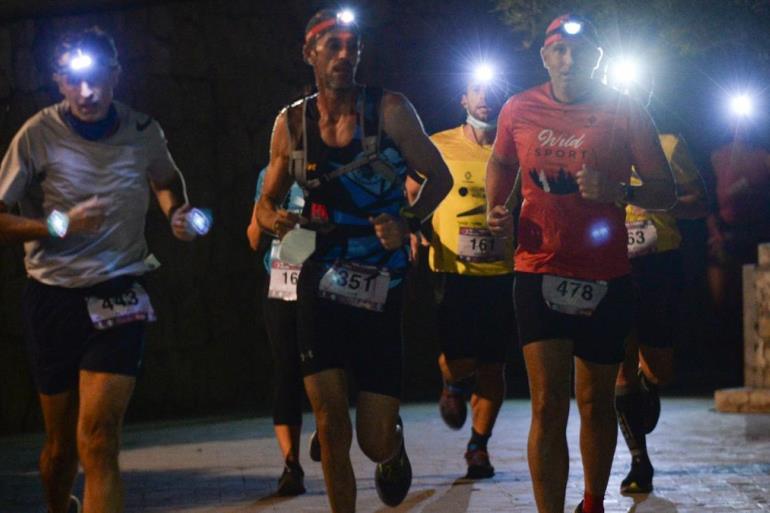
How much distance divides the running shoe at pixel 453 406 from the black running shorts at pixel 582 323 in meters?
2.88

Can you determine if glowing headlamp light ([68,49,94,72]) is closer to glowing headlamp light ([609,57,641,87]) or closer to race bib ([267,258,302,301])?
race bib ([267,258,302,301])

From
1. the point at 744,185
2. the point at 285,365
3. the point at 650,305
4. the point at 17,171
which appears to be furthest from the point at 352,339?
the point at 744,185

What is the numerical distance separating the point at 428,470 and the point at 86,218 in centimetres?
399

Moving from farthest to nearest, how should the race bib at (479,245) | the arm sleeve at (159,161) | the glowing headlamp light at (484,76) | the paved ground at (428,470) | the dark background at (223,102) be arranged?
the dark background at (223,102)
the glowing headlamp light at (484,76)
the race bib at (479,245)
the paved ground at (428,470)
the arm sleeve at (159,161)

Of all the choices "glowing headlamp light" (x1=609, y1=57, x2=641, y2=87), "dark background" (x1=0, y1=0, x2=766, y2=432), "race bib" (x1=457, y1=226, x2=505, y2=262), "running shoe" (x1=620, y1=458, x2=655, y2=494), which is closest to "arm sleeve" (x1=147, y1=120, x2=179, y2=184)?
"glowing headlamp light" (x1=609, y1=57, x2=641, y2=87)

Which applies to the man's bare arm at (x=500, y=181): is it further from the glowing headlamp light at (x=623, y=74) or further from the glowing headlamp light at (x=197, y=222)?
the glowing headlamp light at (x=623, y=74)

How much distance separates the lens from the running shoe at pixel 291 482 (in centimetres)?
921

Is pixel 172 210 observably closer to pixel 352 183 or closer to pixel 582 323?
pixel 352 183

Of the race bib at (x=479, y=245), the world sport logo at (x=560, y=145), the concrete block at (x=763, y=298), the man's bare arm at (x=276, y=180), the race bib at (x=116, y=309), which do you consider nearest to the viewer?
the race bib at (x=116, y=309)

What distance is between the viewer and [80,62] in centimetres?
695

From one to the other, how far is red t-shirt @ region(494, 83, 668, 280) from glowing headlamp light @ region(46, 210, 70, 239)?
1.85 m

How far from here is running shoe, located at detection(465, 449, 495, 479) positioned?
9766 mm

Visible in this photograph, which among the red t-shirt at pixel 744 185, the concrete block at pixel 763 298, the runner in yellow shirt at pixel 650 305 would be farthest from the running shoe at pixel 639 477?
the red t-shirt at pixel 744 185

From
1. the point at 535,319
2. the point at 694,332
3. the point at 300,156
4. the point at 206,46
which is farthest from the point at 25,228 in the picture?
the point at 694,332
